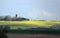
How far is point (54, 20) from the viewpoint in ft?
4.39

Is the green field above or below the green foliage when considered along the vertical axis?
above

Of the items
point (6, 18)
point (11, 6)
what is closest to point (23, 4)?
point (11, 6)

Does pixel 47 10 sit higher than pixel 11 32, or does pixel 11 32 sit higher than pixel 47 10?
pixel 47 10

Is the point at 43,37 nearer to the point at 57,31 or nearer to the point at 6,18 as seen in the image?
the point at 57,31

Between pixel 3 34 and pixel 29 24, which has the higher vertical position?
pixel 29 24

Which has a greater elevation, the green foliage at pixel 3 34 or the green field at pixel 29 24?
the green field at pixel 29 24

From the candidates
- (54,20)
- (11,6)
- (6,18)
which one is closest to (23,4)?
(11,6)

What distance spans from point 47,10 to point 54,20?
13 centimetres

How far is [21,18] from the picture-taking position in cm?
136

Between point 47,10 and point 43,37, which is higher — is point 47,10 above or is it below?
above

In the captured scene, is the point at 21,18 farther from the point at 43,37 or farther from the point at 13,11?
the point at 43,37

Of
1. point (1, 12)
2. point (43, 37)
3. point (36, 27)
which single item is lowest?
point (43, 37)

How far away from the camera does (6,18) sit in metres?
1.36

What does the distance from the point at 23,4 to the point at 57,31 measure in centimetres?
46
